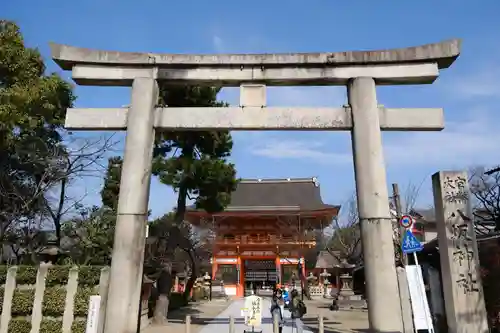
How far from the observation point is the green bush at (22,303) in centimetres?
930

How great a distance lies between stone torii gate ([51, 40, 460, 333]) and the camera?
24.4 ft

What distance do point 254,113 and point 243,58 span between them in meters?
1.30

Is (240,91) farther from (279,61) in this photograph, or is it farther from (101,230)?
(101,230)

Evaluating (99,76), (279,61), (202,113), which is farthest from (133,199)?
(279,61)

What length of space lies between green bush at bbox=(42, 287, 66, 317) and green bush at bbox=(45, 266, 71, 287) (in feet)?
0.64

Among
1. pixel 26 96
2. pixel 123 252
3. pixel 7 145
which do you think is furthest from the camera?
pixel 7 145

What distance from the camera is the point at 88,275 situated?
31.5 feet

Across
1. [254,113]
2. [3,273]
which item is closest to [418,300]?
[254,113]

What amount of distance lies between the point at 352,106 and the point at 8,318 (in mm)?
9418

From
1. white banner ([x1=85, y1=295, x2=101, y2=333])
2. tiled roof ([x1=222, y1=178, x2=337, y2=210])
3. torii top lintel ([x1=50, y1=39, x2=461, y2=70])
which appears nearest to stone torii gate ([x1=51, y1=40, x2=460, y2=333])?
torii top lintel ([x1=50, y1=39, x2=461, y2=70])

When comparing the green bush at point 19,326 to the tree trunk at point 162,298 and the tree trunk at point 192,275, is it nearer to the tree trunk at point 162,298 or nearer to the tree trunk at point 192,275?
the tree trunk at point 162,298

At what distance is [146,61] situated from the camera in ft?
27.9

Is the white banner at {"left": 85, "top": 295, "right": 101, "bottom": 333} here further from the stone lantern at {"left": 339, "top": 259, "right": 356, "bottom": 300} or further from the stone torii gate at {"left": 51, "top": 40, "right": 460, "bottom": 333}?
the stone lantern at {"left": 339, "top": 259, "right": 356, "bottom": 300}

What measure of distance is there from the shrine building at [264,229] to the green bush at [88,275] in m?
19.2
